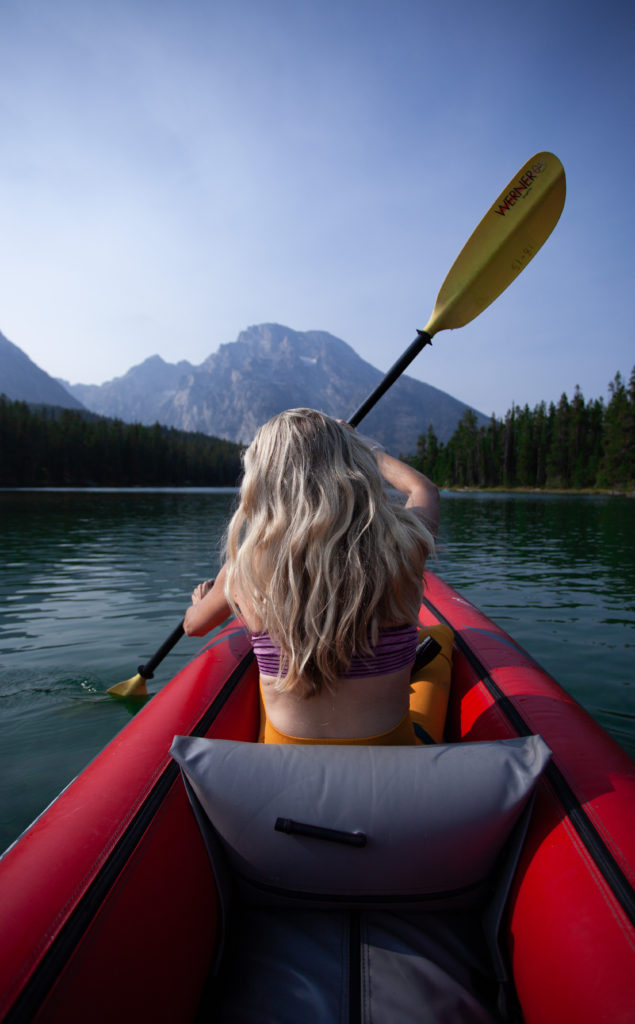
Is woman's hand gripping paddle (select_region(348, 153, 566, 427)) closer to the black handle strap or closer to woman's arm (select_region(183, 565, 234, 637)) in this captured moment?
woman's arm (select_region(183, 565, 234, 637))

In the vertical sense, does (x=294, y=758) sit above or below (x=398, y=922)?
above

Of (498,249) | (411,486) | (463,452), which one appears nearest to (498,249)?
(498,249)

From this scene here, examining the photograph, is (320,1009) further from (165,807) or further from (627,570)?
(627,570)

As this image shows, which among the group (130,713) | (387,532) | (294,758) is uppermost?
(387,532)

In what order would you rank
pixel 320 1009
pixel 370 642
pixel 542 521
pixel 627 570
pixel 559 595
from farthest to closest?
pixel 542 521, pixel 627 570, pixel 559 595, pixel 370 642, pixel 320 1009

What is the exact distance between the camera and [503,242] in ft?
11.6

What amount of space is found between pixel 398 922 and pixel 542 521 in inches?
954

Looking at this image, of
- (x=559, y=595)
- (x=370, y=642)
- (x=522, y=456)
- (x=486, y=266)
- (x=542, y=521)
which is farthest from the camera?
(x=522, y=456)

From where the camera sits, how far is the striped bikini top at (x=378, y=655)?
1740mm

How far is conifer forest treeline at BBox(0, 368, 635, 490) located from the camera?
6444cm

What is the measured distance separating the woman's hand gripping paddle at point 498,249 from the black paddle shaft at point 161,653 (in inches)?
90.7

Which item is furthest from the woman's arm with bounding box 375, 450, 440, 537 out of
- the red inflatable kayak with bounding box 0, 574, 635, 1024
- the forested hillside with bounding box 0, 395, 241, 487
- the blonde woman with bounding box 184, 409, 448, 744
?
the forested hillside with bounding box 0, 395, 241, 487

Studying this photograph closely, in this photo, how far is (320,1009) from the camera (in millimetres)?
1399

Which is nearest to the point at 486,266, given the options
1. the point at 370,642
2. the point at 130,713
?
the point at 370,642
